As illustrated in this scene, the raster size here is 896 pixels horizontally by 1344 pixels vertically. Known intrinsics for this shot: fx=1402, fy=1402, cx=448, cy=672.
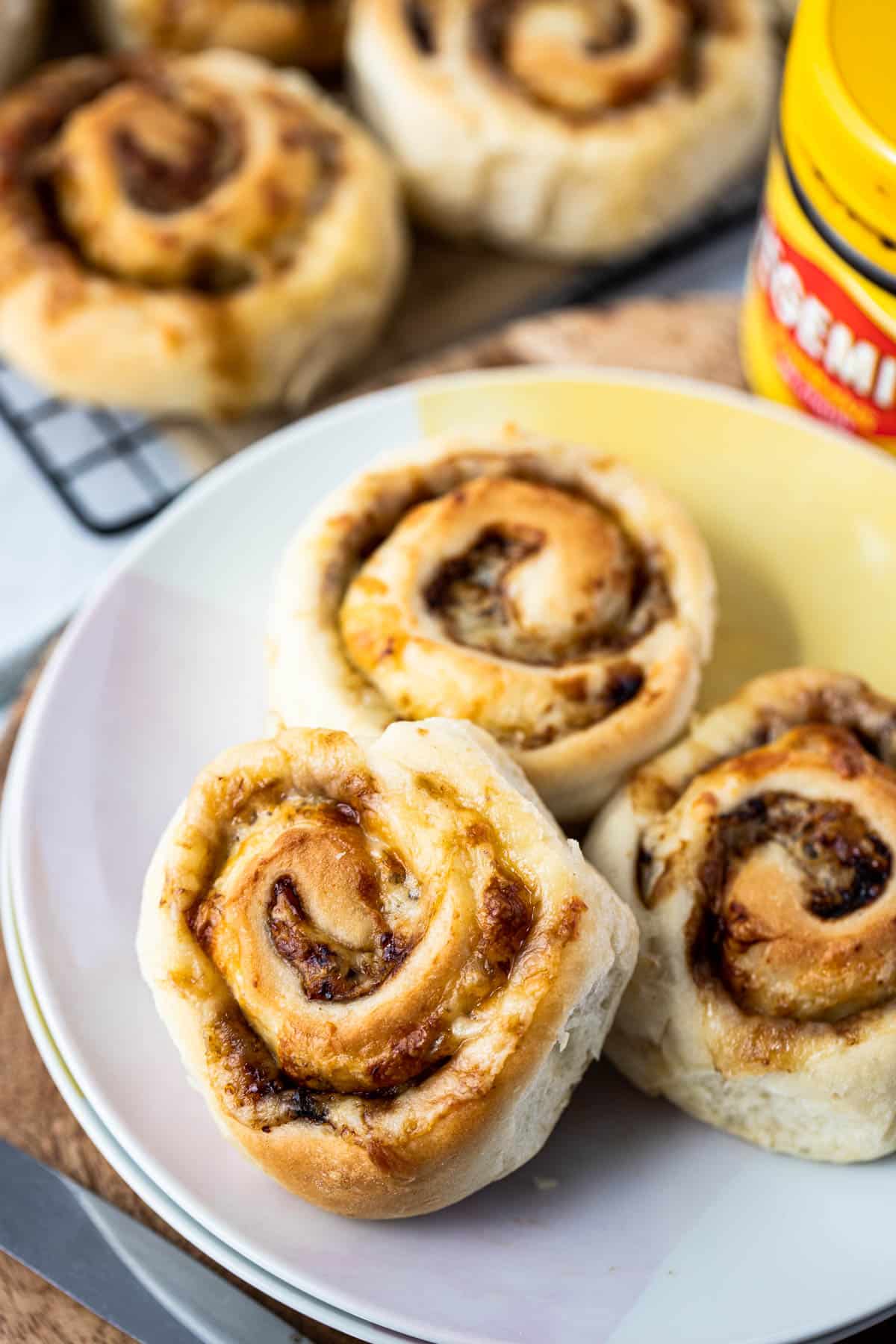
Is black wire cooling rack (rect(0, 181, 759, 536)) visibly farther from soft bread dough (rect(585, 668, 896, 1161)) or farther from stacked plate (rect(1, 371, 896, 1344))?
soft bread dough (rect(585, 668, 896, 1161))

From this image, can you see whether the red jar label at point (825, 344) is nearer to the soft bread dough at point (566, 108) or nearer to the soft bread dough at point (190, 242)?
the soft bread dough at point (566, 108)

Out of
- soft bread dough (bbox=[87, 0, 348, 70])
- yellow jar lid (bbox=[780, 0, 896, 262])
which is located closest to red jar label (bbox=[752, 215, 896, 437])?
yellow jar lid (bbox=[780, 0, 896, 262])

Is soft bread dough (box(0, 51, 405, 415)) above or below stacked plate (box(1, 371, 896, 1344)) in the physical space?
above

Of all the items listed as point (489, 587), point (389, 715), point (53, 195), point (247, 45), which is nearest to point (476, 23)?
point (247, 45)

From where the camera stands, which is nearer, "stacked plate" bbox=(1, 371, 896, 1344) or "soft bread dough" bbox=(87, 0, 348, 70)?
"stacked plate" bbox=(1, 371, 896, 1344)

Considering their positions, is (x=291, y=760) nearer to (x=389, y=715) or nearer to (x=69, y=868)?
(x=389, y=715)

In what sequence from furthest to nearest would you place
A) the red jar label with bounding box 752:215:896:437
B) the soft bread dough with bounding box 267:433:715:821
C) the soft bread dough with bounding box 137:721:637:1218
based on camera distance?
the red jar label with bounding box 752:215:896:437, the soft bread dough with bounding box 267:433:715:821, the soft bread dough with bounding box 137:721:637:1218

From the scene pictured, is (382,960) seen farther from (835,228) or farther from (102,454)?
(102,454)

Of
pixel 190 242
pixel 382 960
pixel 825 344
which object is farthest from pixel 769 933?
pixel 190 242
